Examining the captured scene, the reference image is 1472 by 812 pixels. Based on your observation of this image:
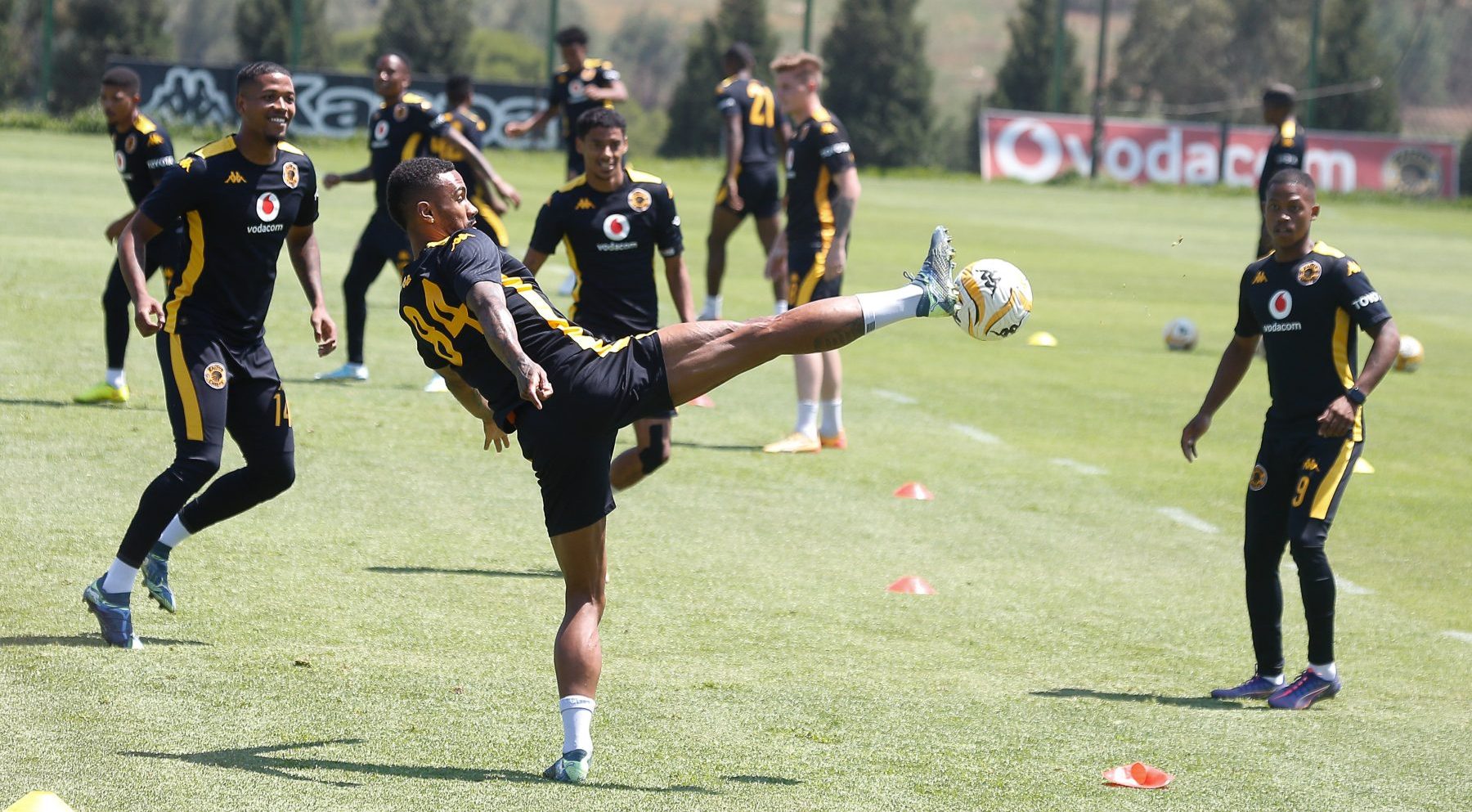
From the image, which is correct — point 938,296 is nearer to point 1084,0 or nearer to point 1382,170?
point 1382,170

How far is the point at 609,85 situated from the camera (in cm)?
1706

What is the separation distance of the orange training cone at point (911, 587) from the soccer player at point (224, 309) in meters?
2.90

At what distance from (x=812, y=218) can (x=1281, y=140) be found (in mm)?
5364

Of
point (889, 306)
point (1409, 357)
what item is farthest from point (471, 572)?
point (1409, 357)

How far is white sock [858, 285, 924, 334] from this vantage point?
5.86m

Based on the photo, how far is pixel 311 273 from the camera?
740 cm

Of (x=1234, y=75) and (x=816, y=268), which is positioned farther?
(x=1234, y=75)

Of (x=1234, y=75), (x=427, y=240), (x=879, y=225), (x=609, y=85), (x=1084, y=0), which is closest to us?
(x=427, y=240)

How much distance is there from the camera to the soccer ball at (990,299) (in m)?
6.10

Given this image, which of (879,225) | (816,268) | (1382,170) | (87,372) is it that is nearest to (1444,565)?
(816,268)

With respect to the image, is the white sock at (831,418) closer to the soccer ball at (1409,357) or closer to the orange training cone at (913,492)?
the orange training cone at (913,492)

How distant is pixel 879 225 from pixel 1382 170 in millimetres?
22170

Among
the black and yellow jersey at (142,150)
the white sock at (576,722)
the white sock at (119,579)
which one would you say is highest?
the black and yellow jersey at (142,150)

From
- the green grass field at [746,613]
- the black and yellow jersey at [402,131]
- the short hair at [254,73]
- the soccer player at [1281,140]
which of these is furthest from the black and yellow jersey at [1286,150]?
the short hair at [254,73]
